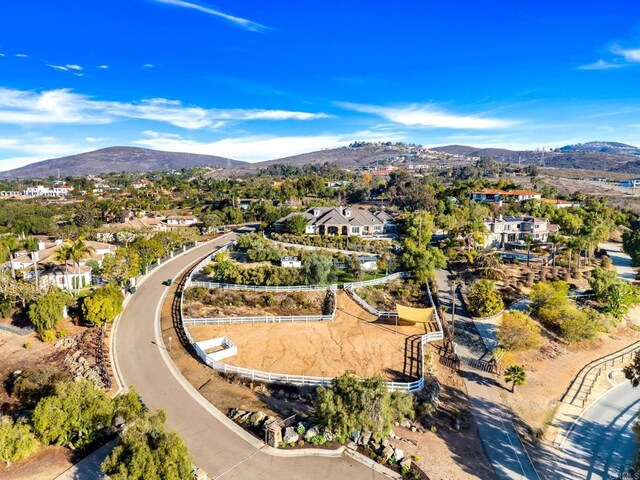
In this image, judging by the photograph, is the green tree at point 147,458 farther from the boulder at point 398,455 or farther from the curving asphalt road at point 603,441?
the curving asphalt road at point 603,441

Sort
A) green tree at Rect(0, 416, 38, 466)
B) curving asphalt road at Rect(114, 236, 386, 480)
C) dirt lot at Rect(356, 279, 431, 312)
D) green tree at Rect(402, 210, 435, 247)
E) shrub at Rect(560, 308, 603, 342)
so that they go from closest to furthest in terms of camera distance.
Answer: green tree at Rect(0, 416, 38, 466) → curving asphalt road at Rect(114, 236, 386, 480) → shrub at Rect(560, 308, 603, 342) → dirt lot at Rect(356, 279, 431, 312) → green tree at Rect(402, 210, 435, 247)

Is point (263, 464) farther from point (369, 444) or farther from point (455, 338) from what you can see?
point (455, 338)

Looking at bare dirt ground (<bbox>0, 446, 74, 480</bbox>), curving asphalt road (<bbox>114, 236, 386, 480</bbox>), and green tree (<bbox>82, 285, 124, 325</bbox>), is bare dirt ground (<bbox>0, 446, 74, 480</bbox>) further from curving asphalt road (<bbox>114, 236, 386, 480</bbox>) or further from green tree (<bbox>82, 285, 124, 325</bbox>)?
green tree (<bbox>82, 285, 124, 325</bbox>)

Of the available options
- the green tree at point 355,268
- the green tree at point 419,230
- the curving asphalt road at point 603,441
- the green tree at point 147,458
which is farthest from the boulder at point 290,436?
the green tree at point 419,230

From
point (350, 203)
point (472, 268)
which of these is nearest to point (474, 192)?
point (350, 203)

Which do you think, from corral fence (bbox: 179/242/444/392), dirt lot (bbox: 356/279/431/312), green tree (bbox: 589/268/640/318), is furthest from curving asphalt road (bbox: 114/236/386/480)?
green tree (bbox: 589/268/640/318)

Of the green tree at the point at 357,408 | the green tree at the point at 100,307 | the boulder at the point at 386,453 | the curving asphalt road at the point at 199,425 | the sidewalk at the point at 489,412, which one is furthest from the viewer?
the green tree at the point at 100,307

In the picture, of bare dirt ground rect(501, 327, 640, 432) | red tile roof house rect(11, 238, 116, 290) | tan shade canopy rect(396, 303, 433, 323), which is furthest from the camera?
red tile roof house rect(11, 238, 116, 290)
